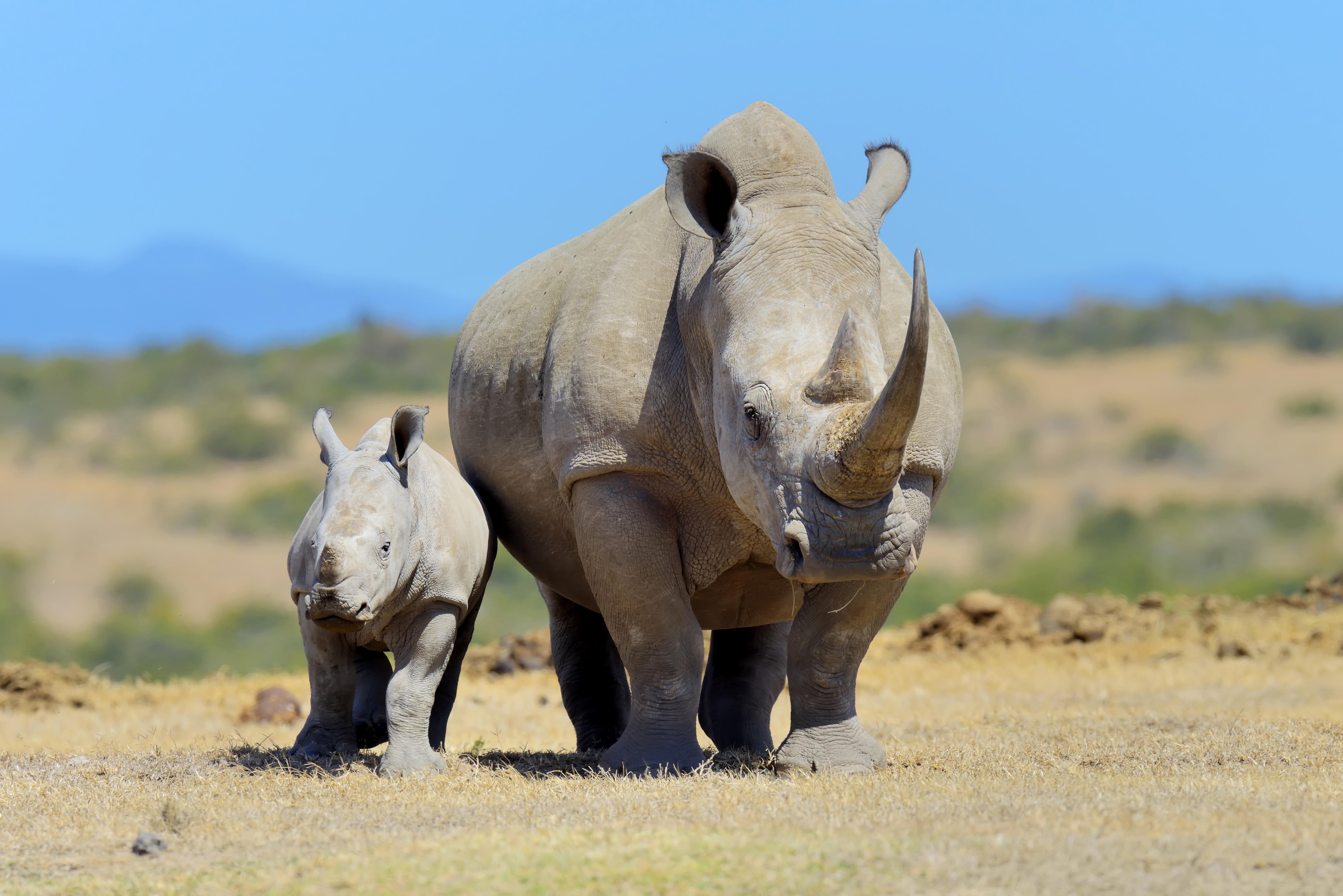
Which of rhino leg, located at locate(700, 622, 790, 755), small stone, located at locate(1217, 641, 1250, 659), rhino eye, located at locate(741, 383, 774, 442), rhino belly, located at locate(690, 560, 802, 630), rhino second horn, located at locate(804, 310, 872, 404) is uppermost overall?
rhino second horn, located at locate(804, 310, 872, 404)

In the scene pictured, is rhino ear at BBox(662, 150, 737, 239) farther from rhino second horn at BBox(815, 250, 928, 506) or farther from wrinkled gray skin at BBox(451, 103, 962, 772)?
rhino second horn at BBox(815, 250, 928, 506)

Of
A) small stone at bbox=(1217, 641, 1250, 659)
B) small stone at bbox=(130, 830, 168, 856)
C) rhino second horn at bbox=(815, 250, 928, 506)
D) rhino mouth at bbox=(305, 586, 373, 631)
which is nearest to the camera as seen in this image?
small stone at bbox=(130, 830, 168, 856)

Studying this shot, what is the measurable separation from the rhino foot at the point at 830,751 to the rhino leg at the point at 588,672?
5.75 feet

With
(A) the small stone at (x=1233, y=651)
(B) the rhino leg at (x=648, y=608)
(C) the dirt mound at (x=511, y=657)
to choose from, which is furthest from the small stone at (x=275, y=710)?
(A) the small stone at (x=1233, y=651)

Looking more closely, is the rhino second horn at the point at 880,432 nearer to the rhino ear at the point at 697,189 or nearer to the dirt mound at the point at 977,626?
the rhino ear at the point at 697,189

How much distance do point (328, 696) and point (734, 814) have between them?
2684 mm

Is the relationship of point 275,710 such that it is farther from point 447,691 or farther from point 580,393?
point 580,393

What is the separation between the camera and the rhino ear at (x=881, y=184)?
782cm

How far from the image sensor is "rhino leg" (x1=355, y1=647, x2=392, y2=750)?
27.6 ft

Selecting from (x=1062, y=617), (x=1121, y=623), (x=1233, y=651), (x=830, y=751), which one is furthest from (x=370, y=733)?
(x=1121, y=623)

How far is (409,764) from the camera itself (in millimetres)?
7539

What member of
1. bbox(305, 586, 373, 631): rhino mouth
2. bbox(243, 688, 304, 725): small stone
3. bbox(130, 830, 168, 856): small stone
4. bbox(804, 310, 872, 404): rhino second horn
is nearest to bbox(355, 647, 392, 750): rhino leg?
bbox(305, 586, 373, 631): rhino mouth

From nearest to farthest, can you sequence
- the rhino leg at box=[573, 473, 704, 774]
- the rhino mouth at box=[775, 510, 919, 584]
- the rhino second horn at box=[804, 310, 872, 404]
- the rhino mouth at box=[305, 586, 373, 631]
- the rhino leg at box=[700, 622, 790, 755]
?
the rhino mouth at box=[775, 510, 919, 584], the rhino second horn at box=[804, 310, 872, 404], the rhino mouth at box=[305, 586, 373, 631], the rhino leg at box=[573, 473, 704, 774], the rhino leg at box=[700, 622, 790, 755]

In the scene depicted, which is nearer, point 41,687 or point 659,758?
point 659,758
